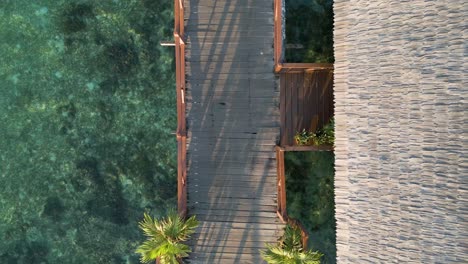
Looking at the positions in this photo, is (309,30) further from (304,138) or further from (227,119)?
(227,119)

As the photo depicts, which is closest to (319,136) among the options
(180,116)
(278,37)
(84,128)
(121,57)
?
(278,37)

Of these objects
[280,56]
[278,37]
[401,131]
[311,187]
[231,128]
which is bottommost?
[311,187]

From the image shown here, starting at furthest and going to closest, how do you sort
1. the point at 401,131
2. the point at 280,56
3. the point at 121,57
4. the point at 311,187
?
the point at 121,57 < the point at 311,187 < the point at 280,56 < the point at 401,131

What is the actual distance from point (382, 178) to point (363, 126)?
4.42 feet

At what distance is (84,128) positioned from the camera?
14359mm

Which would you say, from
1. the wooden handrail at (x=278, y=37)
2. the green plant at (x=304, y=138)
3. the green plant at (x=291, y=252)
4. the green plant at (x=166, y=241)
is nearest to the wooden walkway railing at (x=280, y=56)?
the wooden handrail at (x=278, y=37)

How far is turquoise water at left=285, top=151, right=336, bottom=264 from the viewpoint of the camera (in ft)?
44.9

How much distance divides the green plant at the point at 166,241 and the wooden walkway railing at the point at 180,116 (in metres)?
0.70

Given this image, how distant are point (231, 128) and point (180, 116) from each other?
1.58 metres

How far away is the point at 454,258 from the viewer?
25.5 ft

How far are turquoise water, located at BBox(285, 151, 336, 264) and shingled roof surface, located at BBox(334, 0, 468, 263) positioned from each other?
12.3ft

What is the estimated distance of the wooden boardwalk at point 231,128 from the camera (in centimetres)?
1145

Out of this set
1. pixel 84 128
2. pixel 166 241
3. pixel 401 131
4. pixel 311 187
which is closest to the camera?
pixel 401 131

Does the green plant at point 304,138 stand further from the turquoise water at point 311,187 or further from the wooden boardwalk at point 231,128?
the turquoise water at point 311,187
